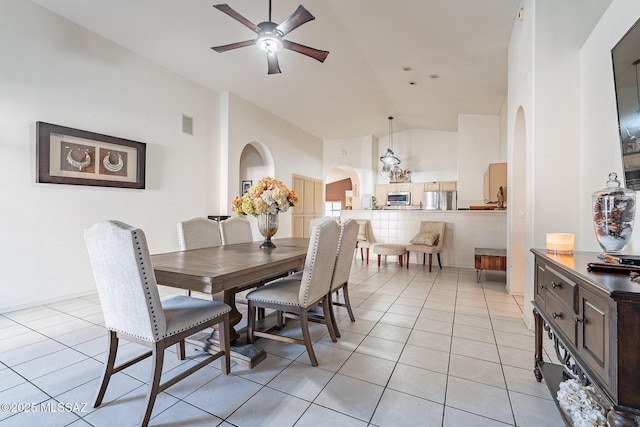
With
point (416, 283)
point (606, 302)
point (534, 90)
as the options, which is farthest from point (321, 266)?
point (416, 283)

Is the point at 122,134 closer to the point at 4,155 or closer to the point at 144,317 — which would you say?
the point at 4,155

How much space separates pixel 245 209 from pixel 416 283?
2.93m

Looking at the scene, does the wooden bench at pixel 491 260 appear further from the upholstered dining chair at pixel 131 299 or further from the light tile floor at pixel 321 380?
the upholstered dining chair at pixel 131 299

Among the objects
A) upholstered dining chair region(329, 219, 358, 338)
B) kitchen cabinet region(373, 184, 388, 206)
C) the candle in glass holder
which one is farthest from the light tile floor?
kitchen cabinet region(373, 184, 388, 206)

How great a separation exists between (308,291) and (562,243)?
5.13 ft

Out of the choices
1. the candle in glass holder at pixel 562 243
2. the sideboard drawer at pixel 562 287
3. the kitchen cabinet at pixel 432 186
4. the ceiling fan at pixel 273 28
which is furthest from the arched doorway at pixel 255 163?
the sideboard drawer at pixel 562 287

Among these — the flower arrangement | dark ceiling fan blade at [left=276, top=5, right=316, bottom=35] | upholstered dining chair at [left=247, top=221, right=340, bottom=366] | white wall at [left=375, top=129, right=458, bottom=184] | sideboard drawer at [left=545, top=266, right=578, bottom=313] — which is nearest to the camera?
sideboard drawer at [left=545, top=266, right=578, bottom=313]

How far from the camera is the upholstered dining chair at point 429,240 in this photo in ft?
17.0

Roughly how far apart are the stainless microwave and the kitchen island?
2.56 metres

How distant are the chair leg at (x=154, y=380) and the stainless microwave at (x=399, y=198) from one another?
789 cm

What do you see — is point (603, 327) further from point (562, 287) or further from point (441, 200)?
point (441, 200)

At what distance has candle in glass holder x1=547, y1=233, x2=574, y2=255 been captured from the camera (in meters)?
1.68

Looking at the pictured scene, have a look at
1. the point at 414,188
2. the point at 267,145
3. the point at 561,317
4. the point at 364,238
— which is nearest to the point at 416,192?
the point at 414,188

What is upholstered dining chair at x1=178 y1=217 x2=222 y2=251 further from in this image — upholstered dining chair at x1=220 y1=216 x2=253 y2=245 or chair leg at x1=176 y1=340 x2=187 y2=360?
chair leg at x1=176 y1=340 x2=187 y2=360
